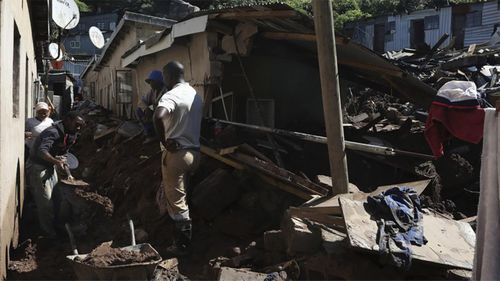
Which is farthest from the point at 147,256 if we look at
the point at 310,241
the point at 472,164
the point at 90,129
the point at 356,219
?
the point at 90,129

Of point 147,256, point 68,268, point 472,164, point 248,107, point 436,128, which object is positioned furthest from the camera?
point 248,107

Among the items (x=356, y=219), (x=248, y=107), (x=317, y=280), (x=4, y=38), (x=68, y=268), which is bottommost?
(x=68, y=268)

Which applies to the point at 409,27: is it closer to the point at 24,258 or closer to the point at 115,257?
the point at 24,258

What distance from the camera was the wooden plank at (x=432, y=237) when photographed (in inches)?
150

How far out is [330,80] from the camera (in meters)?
4.56

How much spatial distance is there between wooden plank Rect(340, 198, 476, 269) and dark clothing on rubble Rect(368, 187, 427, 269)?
6 cm

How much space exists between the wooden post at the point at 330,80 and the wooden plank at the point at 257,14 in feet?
3.66

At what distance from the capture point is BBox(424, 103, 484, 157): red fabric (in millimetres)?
2912

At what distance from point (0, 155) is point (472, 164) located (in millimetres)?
6120

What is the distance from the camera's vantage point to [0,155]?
389cm

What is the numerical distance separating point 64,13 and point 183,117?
A: 6.80 meters

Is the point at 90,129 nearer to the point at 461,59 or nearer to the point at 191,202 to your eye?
the point at 191,202

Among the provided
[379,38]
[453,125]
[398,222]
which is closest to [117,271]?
[398,222]

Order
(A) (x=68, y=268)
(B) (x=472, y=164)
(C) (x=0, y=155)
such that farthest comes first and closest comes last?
(B) (x=472, y=164), (A) (x=68, y=268), (C) (x=0, y=155)
